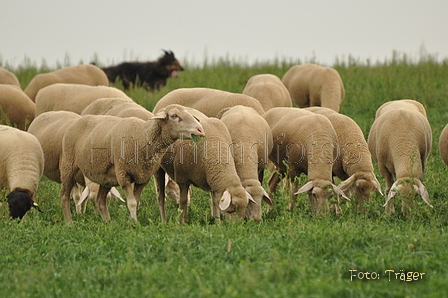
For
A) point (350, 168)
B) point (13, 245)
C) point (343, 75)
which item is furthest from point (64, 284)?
point (343, 75)

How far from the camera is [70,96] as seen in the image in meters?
13.8

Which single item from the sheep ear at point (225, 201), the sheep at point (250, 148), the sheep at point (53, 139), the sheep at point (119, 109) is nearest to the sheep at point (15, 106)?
the sheep at point (119, 109)

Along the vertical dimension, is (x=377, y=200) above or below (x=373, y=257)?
below

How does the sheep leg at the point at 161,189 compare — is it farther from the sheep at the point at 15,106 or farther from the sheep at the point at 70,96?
the sheep at the point at 15,106

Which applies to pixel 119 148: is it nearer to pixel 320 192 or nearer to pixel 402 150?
pixel 320 192

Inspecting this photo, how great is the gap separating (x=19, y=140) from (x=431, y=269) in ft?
19.4

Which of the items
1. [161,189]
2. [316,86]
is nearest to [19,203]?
[161,189]

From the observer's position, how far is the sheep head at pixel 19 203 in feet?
27.7

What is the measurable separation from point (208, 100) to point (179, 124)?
3.61m

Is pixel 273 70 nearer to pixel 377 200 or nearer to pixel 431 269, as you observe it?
pixel 377 200

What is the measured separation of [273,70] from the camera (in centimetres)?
2166

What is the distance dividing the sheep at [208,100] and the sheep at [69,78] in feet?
21.1

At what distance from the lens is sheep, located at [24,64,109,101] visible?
1711cm

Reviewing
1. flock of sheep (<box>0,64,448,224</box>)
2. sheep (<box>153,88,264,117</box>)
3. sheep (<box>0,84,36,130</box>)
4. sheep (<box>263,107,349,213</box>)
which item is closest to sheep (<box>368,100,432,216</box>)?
flock of sheep (<box>0,64,448,224</box>)
